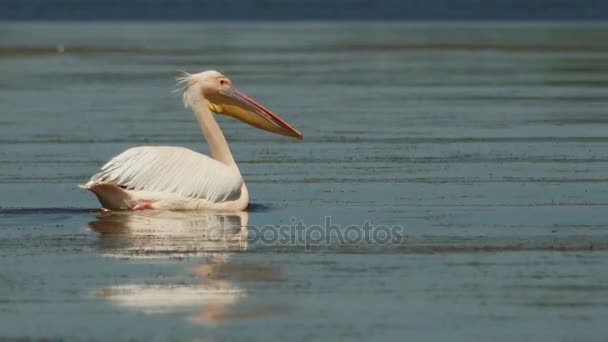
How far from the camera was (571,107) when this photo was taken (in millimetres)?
18594

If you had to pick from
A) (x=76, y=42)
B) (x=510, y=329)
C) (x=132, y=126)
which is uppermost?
(x=76, y=42)

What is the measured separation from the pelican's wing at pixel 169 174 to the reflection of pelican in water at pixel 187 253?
173 mm

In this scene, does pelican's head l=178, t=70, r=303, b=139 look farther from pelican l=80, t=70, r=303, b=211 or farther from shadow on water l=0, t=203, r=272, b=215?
shadow on water l=0, t=203, r=272, b=215

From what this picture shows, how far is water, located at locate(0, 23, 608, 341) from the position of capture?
23.4 feet

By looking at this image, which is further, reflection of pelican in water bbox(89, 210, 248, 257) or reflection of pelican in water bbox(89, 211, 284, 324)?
reflection of pelican in water bbox(89, 210, 248, 257)

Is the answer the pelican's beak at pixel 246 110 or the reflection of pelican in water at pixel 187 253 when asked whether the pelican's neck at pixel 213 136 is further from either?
the reflection of pelican in water at pixel 187 253

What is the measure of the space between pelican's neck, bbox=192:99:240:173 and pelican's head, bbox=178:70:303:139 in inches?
1.8

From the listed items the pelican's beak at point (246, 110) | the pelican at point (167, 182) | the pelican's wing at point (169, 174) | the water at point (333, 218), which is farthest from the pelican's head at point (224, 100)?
the pelican's wing at point (169, 174)

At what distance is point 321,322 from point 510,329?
829mm

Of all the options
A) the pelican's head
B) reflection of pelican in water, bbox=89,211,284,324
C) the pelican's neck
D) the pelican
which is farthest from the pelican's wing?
the pelican's head

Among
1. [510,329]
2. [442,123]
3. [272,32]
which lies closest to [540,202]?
[510,329]

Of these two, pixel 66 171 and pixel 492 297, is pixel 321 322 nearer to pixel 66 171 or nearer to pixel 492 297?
pixel 492 297

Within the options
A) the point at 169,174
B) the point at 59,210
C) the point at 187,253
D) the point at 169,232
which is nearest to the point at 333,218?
the point at 169,232

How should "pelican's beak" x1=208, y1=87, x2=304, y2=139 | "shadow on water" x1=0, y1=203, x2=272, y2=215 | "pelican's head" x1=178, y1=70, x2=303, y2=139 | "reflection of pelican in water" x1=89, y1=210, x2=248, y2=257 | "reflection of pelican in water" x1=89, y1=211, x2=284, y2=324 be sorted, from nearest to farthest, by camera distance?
1. "reflection of pelican in water" x1=89, y1=211, x2=284, y2=324
2. "reflection of pelican in water" x1=89, y1=210, x2=248, y2=257
3. "shadow on water" x1=0, y1=203, x2=272, y2=215
4. "pelican's head" x1=178, y1=70, x2=303, y2=139
5. "pelican's beak" x1=208, y1=87, x2=304, y2=139
